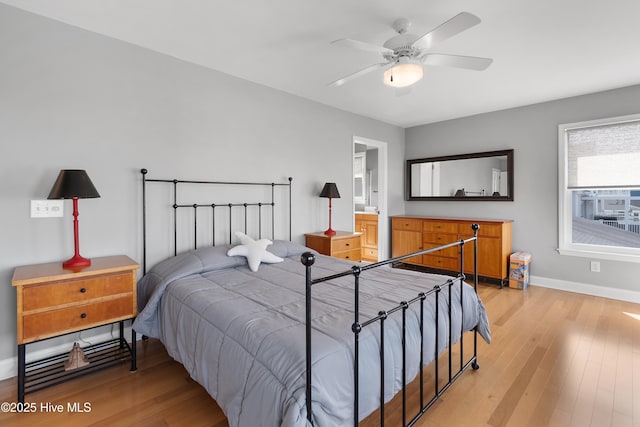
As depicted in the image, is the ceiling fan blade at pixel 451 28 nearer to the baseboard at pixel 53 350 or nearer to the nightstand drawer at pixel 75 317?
the nightstand drawer at pixel 75 317

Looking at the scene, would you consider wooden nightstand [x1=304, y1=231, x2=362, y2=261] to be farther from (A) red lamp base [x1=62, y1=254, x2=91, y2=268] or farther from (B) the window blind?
(B) the window blind

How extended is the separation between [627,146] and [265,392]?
4.69 metres

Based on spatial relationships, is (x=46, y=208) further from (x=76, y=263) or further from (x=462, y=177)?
(x=462, y=177)

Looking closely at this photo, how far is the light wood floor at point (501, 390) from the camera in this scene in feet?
5.64

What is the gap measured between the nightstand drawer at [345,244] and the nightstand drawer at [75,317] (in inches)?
81.4

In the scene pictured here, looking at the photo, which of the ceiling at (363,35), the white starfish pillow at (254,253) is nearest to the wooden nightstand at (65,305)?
the white starfish pillow at (254,253)

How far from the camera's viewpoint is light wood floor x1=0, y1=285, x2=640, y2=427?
1.72 metres

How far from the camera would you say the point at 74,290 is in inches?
76.4

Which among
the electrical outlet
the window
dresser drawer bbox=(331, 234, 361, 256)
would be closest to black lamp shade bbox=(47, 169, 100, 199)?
the electrical outlet

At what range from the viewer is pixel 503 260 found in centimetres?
410

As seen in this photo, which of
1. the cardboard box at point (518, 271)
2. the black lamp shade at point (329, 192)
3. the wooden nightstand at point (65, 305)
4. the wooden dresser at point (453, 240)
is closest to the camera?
the wooden nightstand at point (65, 305)

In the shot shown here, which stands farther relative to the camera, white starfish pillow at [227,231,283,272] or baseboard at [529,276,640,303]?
baseboard at [529,276,640,303]

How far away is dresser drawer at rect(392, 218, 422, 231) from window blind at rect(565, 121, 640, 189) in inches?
77.1

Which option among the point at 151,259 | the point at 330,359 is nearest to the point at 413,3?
the point at 330,359
